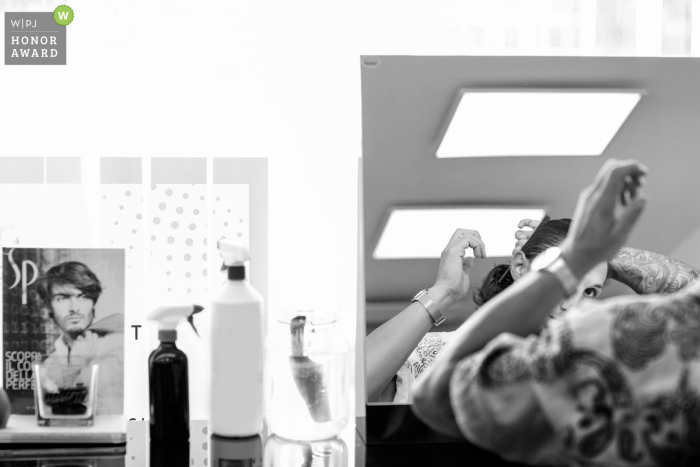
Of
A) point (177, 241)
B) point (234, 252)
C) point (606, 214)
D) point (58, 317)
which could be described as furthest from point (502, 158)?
point (58, 317)

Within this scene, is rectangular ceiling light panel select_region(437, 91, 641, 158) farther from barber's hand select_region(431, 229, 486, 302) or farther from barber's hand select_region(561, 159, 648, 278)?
barber's hand select_region(561, 159, 648, 278)

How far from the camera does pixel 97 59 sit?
1.34m

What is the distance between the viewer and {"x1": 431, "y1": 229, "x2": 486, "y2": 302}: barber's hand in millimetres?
1323

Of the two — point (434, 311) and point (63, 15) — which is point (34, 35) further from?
point (434, 311)

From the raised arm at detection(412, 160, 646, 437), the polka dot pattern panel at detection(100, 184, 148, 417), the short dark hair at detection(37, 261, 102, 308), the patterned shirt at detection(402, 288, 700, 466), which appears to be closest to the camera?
the patterned shirt at detection(402, 288, 700, 466)

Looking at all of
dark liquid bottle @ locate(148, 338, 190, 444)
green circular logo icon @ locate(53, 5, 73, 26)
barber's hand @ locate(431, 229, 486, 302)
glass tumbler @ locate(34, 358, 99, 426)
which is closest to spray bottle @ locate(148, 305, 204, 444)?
dark liquid bottle @ locate(148, 338, 190, 444)

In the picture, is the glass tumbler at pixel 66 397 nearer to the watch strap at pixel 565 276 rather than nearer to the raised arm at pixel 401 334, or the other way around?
the raised arm at pixel 401 334

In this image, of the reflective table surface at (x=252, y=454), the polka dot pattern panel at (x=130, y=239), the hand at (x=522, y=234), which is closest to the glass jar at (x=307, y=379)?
the reflective table surface at (x=252, y=454)

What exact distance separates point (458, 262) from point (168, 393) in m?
0.60

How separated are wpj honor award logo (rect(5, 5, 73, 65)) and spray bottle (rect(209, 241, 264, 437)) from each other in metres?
0.53

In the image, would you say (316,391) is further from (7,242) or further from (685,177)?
(685,177)

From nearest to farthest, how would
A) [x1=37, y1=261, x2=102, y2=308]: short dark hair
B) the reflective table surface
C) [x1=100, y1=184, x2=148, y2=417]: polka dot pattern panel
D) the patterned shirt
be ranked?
the patterned shirt, the reflective table surface, [x1=37, y1=261, x2=102, y2=308]: short dark hair, [x1=100, y1=184, x2=148, y2=417]: polka dot pattern panel

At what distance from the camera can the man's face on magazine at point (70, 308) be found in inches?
49.4

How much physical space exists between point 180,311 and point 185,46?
52 cm
